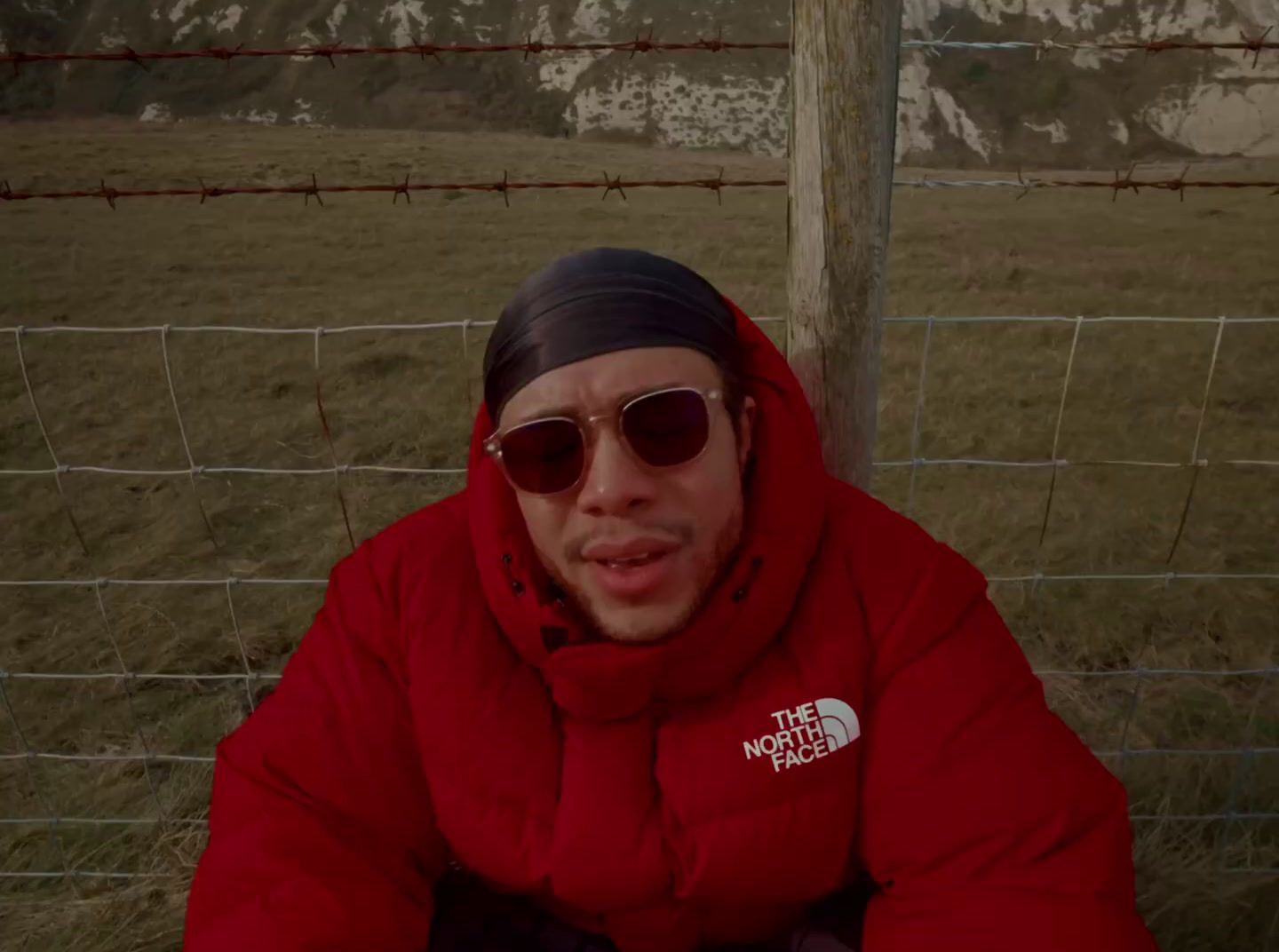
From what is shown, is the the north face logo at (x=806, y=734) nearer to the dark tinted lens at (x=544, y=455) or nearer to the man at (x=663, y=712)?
the man at (x=663, y=712)

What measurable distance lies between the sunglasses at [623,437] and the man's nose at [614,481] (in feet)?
0.04

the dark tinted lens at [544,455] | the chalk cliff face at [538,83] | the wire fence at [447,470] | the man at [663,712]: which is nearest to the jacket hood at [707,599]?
the man at [663,712]

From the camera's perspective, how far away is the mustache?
4.14ft

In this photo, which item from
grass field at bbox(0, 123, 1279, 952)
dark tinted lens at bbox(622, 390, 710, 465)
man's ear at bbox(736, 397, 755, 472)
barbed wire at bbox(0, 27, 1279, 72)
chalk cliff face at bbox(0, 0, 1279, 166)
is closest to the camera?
dark tinted lens at bbox(622, 390, 710, 465)

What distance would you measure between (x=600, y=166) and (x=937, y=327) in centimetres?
258

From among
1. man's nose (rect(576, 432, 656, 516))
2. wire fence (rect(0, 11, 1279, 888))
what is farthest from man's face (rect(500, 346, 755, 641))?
wire fence (rect(0, 11, 1279, 888))

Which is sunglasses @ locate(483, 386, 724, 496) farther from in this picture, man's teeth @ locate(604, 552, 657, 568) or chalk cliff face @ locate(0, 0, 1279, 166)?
chalk cliff face @ locate(0, 0, 1279, 166)

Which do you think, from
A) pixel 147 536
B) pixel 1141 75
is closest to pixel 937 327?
pixel 147 536

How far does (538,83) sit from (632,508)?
25.5 feet

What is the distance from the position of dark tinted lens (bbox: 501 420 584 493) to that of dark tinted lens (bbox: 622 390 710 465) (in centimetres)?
8

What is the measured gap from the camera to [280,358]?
4.84 metres

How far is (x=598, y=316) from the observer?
129cm

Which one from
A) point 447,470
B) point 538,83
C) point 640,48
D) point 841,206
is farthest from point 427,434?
point 538,83

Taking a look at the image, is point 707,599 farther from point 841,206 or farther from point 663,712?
point 841,206
